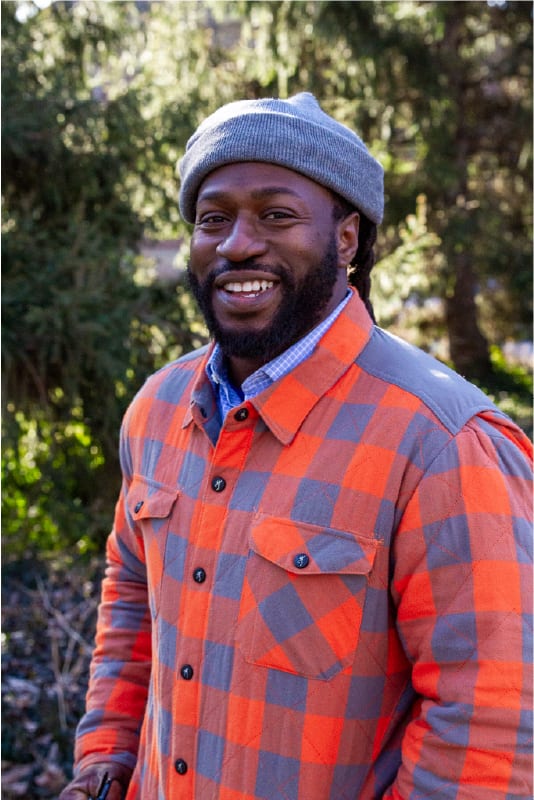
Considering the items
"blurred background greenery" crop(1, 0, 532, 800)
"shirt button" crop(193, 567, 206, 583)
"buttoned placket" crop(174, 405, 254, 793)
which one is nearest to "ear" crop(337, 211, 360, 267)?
"buttoned placket" crop(174, 405, 254, 793)

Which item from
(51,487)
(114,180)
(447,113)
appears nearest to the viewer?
(51,487)

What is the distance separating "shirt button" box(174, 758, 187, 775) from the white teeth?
0.97 meters

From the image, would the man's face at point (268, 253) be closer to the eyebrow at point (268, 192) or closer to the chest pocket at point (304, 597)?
the eyebrow at point (268, 192)

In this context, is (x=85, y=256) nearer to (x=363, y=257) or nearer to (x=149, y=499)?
(x=363, y=257)

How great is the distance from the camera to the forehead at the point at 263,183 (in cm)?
168

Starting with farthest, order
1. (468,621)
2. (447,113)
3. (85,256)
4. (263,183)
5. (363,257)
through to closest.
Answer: (447,113) → (85,256) → (363,257) → (263,183) → (468,621)

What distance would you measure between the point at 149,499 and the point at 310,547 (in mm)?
491

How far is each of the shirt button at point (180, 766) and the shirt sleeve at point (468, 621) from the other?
16.9 inches

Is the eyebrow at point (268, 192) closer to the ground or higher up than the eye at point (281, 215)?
higher up

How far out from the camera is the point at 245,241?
1705 millimetres

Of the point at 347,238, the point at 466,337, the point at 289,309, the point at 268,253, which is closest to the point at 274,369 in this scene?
the point at 289,309

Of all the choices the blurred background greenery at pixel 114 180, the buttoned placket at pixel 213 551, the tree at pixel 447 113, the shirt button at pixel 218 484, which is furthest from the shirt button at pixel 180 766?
the tree at pixel 447 113

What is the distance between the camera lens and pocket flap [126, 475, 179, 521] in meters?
1.78

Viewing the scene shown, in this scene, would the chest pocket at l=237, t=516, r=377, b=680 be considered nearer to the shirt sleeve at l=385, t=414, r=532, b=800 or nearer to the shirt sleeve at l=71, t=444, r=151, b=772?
the shirt sleeve at l=385, t=414, r=532, b=800
